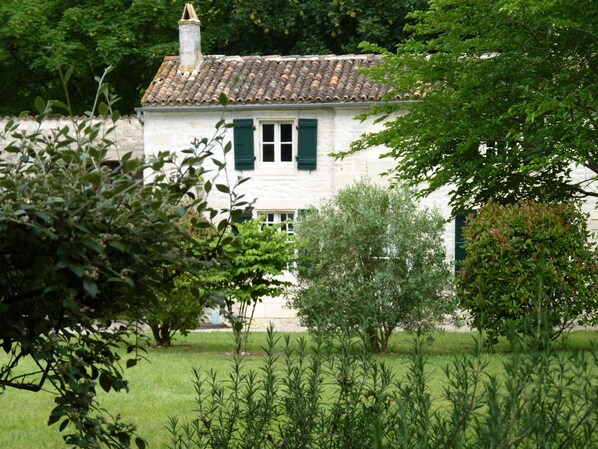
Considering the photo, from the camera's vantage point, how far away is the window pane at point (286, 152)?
93.1 feet

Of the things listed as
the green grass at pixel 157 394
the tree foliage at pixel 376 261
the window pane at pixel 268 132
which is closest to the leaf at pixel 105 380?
the green grass at pixel 157 394

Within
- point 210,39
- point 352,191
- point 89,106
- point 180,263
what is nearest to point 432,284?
point 352,191

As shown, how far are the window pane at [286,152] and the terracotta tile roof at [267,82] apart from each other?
1274mm

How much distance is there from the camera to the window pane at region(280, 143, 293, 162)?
93.1 feet

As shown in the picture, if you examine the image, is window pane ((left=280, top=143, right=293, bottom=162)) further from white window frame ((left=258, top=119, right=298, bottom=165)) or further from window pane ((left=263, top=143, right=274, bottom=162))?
window pane ((left=263, top=143, right=274, bottom=162))

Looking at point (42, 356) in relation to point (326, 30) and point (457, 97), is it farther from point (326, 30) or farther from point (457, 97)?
point (326, 30)

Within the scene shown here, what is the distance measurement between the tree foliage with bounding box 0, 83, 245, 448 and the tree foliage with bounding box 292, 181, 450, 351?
1513 centimetres

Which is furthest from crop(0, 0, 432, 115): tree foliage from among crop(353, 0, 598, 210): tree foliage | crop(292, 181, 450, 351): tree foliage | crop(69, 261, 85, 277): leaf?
crop(69, 261, 85, 277): leaf

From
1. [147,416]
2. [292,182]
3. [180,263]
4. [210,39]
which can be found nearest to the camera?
[180,263]

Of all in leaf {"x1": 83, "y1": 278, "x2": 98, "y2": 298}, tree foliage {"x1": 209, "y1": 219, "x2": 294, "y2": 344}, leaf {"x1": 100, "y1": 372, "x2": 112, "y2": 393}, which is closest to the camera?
leaf {"x1": 83, "y1": 278, "x2": 98, "y2": 298}

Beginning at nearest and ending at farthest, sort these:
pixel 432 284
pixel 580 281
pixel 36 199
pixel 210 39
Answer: pixel 36 199 < pixel 580 281 < pixel 432 284 < pixel 210 39

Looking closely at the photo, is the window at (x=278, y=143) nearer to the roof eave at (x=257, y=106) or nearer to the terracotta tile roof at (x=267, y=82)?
the roof eave at (x=257, y=106)

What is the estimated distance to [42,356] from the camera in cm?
419

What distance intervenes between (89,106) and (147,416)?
27749mm
